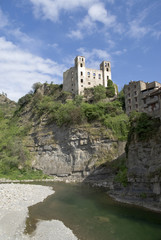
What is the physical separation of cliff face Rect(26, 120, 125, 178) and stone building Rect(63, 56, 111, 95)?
628 inches

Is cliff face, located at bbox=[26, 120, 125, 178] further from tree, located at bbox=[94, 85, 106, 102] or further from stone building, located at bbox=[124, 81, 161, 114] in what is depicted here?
tree, located at bbox=[94, 85, 106, 102]

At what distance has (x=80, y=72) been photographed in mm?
59094

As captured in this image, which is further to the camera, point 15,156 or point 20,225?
point 15,156

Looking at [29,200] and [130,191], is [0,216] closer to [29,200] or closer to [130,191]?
[29,200]

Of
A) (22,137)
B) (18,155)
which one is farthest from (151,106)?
(22,137)

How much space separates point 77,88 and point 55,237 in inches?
1894

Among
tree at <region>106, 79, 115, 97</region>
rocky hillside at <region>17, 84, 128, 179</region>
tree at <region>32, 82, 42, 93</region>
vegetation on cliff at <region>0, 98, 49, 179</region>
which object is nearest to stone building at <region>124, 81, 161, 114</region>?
rocky hillside at <region>17, 84, 128, 179</region>

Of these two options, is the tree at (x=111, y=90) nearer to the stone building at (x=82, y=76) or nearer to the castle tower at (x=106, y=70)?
the castle tower at (x=106, y=70)

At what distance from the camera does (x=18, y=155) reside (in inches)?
1837

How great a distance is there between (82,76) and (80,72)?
135cm

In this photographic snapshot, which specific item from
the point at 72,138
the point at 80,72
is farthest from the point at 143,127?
the point at 80,72

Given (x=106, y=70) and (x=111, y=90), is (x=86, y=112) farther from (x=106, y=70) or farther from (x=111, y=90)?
(x=106, y=70)

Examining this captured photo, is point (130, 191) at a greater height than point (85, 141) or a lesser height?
lesser

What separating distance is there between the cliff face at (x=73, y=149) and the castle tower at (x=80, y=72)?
603 inches
